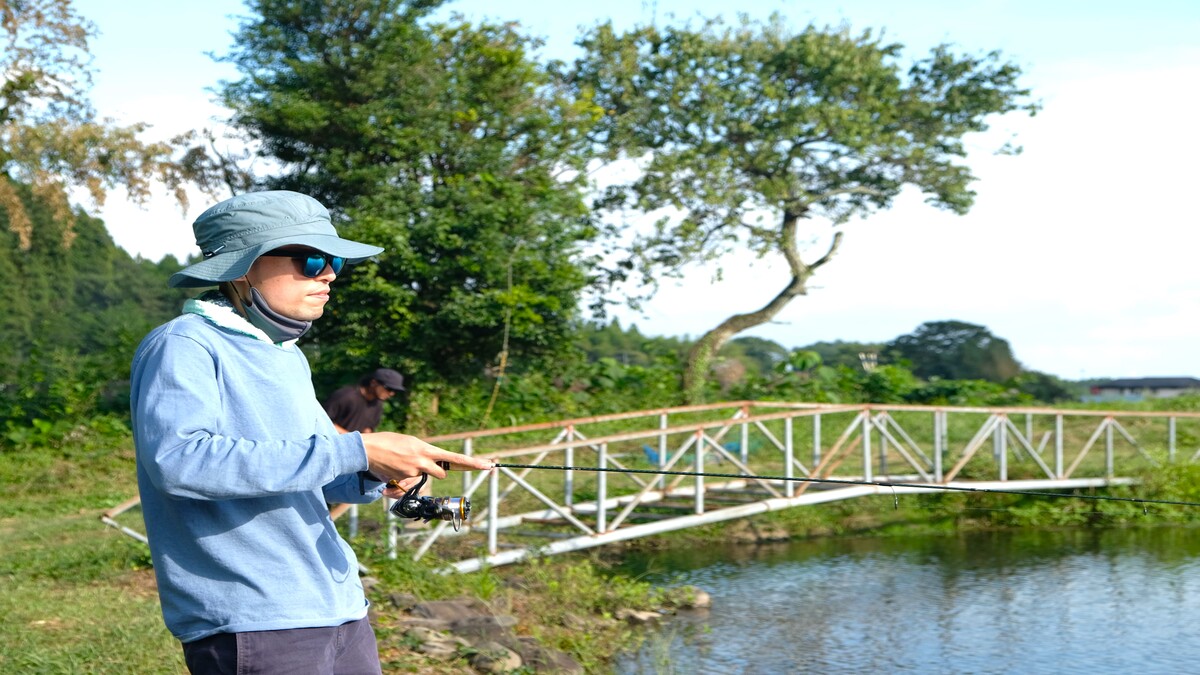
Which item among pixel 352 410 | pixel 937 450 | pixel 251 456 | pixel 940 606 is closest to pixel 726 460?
pixel 937 450

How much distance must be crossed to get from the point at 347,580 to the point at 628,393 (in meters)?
17.2

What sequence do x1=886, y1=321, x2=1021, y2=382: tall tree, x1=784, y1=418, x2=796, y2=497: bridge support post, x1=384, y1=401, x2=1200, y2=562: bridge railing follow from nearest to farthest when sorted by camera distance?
1. x1=384, y1=401, x2=1200, y2=562: bridge railing
2. x1=784, y1=418, x2=796, y2=497: bridge support post
3. x1=886, y1=321, x2=1021, y2=382: tall tree

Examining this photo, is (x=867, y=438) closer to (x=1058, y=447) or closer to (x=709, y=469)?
(x=709, y=469)

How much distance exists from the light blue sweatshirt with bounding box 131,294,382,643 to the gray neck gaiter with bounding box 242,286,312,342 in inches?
1.1

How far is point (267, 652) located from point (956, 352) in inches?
1021

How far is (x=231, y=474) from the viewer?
6.10ft

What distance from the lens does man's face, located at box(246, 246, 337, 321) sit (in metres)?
2.10

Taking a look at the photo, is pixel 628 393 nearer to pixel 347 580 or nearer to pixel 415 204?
pixel 415 204

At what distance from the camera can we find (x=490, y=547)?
8875 millimetres

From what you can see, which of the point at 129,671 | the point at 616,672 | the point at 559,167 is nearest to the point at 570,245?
the point at 559,167

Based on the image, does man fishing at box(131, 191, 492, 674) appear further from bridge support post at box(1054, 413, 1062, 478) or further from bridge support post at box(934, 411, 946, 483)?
bridge support post at box(1054, 413, 1062, 478)

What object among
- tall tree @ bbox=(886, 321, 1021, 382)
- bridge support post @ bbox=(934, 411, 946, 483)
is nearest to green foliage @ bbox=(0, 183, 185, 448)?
Result: bridge support post @ bbox=(934, 411, 946, 483)

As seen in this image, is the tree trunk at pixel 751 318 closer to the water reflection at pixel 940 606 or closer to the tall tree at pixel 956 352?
the tall tree at pixel 956 352

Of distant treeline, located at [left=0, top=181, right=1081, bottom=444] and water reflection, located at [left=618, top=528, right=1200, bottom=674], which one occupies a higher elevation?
distant treeline, located at [left=0, top=181, right=1081, bottom=444]
